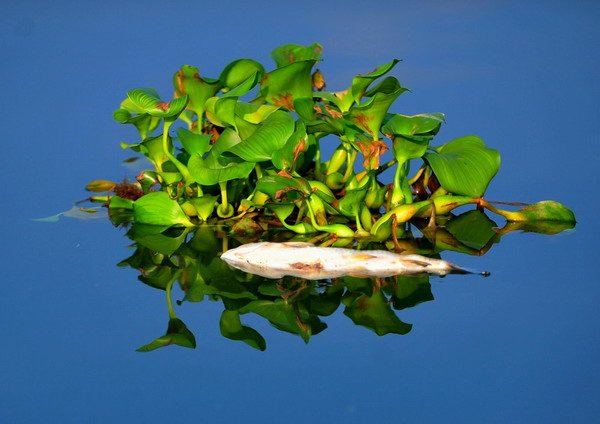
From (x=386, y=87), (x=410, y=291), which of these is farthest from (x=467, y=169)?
(x=410, y=291)

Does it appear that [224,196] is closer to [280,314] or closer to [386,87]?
[386,87]

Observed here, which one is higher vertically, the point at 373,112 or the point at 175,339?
the point at 373,112

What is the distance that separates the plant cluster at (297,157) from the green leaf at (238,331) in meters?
0.69

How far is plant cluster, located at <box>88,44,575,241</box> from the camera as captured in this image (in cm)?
346

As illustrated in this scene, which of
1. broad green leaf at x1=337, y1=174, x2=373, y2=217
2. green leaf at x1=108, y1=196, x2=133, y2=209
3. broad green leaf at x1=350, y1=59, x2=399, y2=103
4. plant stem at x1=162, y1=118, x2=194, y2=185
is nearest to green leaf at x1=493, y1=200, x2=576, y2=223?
broad green leaf at x1=337, y1=174, x2=373, y2=217

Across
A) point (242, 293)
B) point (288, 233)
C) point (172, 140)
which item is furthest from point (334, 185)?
point (242, 293)

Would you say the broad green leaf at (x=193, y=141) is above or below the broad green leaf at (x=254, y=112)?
below

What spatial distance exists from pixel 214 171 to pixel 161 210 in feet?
1.10

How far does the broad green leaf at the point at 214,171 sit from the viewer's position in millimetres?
3553

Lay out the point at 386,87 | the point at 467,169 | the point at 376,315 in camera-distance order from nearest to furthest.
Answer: the point at 376,315 < the point at 386,87 < the point at 467,169

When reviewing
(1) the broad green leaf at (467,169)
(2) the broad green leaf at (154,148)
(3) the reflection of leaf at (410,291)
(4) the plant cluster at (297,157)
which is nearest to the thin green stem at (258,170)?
(4) the plant cluster at (297,157)

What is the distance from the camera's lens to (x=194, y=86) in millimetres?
3854

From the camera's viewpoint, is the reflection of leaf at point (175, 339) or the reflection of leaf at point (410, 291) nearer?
the reflection of leaf at point (175, 339)

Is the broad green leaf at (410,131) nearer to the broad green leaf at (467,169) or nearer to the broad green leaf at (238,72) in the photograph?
the broad green leaf at (467,169)
